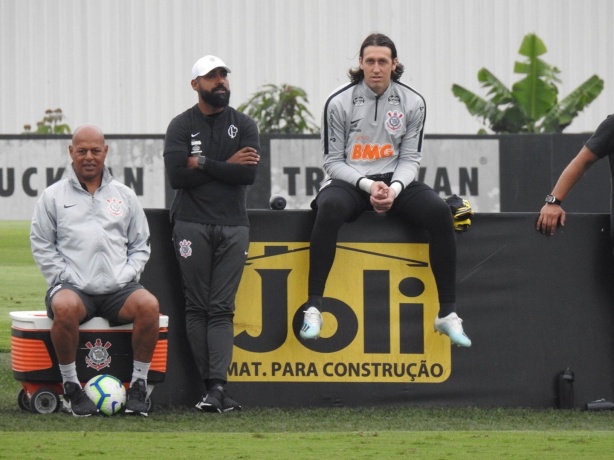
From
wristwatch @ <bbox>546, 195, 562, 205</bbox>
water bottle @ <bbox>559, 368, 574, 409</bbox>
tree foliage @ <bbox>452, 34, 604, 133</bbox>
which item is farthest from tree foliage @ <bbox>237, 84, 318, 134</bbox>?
water bottle @ <bbox>559, 368, 574, 409</bbox>

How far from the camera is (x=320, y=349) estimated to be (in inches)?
309

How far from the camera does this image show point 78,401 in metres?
7.21

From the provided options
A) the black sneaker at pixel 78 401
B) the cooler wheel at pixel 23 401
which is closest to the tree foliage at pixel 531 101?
the cooler wheel at pixel 23 401

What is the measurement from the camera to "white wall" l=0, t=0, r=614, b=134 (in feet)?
108

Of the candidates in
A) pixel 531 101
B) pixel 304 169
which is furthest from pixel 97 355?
pixel 531 101

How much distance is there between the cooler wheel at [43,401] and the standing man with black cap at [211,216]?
808 millimetres

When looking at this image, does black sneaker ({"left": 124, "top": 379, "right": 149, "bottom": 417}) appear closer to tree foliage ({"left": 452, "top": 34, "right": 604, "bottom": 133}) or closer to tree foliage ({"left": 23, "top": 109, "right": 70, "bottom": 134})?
tree foliage ({"left": 452, "top": 34, "right": 604, "bottom": 133})

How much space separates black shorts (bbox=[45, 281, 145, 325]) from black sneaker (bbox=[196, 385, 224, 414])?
663 mm

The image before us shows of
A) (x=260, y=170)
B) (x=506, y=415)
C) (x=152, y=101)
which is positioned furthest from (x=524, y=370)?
(x=152, y=101)

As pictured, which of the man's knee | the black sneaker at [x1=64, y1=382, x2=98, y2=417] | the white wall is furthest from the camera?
the white wall

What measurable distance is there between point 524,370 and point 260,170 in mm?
9301

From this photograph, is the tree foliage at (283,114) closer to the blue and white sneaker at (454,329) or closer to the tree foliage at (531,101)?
the tree foliage at (531,101)

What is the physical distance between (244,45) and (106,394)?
26514mm

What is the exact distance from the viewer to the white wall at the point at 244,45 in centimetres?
3284
